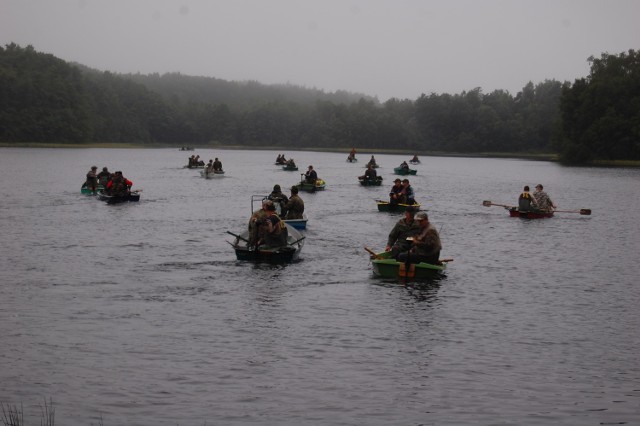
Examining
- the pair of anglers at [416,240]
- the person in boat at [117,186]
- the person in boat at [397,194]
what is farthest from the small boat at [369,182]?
the pair of anglers at [416,240]

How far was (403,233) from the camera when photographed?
26812mm

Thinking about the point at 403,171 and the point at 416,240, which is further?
the point at 403,171

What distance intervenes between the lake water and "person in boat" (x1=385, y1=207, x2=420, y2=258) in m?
1.28

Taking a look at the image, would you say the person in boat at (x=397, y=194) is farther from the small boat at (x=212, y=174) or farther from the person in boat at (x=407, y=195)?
the small boat at (x=212, y=174)

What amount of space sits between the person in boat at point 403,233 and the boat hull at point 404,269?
346mm

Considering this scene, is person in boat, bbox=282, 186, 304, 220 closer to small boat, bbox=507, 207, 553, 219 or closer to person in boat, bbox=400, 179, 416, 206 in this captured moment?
person in boat, bbox=400, 179, 416, 206

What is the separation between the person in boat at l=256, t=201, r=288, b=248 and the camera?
28.5m

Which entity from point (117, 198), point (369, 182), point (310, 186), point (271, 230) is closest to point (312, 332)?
point (271, 230)

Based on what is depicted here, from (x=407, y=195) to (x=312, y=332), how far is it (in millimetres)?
29471

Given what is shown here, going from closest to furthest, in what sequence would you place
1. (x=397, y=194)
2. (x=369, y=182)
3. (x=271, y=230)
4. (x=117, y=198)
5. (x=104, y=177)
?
(x=271, y=230) → (x=397, y=194) → (x=117, y=198) → (x=104, y=177) → (x=369, y=182)

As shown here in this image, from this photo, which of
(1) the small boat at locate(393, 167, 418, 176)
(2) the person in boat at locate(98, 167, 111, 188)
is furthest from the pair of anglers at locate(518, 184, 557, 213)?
(1) the small boat at locate(393, 167, 418, 176)

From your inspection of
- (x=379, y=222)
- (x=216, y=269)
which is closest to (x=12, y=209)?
(x=379, y=222)

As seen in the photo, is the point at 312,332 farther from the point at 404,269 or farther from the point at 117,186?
the point at 117,186

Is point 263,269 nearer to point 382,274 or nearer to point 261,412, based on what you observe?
point 382,274
